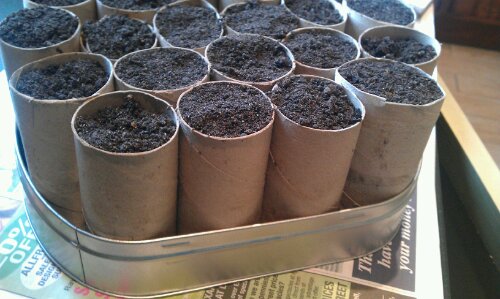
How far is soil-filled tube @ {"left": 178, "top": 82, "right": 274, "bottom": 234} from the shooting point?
656mm

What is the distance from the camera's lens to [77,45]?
0.87 meters

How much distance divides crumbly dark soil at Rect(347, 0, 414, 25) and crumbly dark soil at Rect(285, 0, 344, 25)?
0.21 ft

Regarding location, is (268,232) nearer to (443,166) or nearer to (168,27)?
(168,27)

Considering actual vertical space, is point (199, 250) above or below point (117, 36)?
below

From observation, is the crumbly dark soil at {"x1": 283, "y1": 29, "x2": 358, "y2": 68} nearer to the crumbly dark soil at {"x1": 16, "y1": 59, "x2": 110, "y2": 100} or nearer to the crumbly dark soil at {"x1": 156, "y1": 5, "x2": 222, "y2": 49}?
the crumbly dark soil at {"x1": 156, "y1": 5, "x2": 222, "y2": 49}

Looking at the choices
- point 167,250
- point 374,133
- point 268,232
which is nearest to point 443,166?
point 374,133

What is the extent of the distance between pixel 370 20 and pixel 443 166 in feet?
1.47

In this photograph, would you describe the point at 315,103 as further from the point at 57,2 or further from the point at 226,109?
the point at 57,2

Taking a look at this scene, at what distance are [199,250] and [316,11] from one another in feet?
2.16

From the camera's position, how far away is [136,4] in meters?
1.04

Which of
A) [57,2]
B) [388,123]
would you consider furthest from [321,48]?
[57,2]

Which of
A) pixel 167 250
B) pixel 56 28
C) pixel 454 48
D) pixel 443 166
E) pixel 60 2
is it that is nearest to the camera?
pixel 167 250

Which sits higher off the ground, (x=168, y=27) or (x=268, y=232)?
(x=168, y=27)

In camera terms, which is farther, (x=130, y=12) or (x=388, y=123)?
(x=130, y=12)
